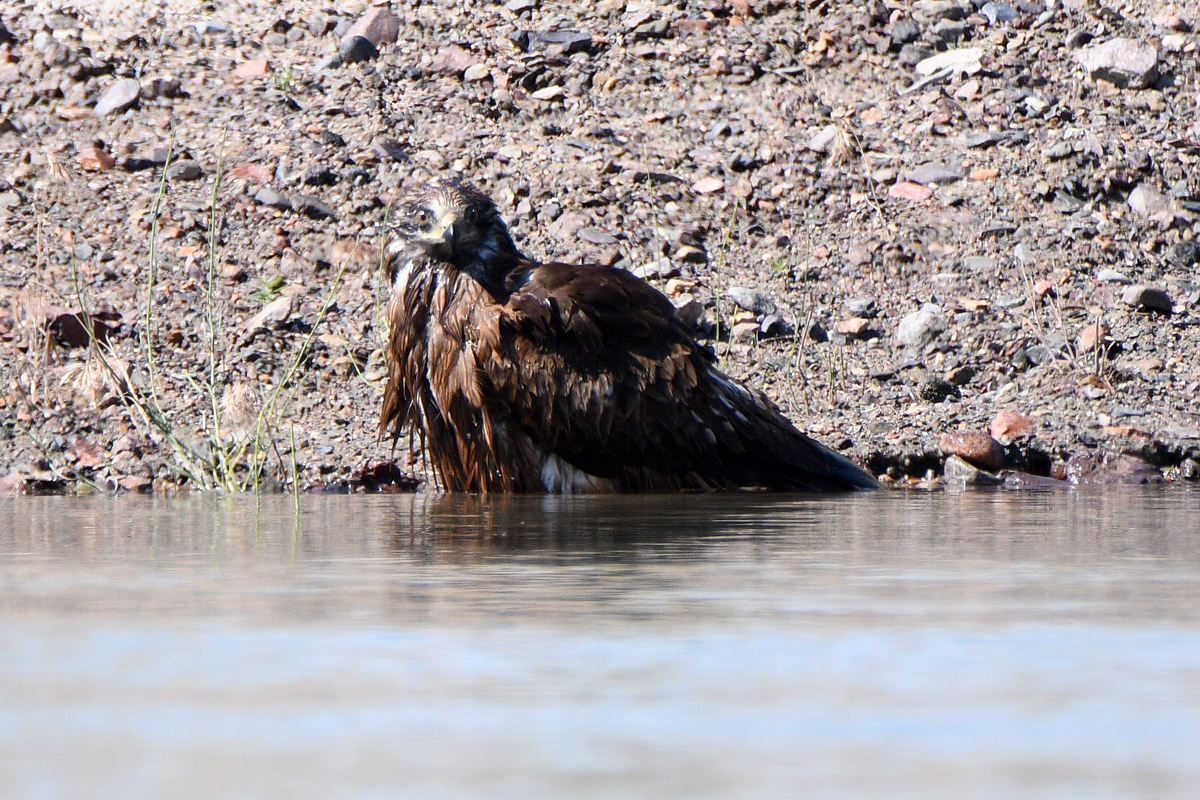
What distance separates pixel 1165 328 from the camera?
7.94 m

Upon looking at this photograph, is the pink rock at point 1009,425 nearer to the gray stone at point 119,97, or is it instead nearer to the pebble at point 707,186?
the pebble at point 707,186

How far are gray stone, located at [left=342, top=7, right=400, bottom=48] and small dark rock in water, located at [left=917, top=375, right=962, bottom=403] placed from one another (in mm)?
4804

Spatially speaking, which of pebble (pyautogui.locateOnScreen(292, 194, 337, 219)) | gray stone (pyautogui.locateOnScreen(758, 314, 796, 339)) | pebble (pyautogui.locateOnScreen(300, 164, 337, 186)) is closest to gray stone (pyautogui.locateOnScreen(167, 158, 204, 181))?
pebble (pyautogui.locateOnScreen(300, 164, 337, 186))

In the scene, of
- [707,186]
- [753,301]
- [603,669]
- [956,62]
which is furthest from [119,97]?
[603,669]

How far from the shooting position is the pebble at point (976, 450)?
630cm

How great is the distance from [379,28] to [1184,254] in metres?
5.26

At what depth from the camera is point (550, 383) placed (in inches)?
226

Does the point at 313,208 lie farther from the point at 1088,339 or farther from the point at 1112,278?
the point at 1112,278

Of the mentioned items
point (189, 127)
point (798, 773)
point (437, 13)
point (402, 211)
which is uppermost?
point (437, 13)

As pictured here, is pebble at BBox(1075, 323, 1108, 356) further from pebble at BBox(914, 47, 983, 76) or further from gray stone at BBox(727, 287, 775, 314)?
pebble at BBox(914, 47, 983, 76)

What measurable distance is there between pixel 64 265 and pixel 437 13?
339 cm

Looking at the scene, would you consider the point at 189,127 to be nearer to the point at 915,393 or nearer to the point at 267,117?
the point at 267,117

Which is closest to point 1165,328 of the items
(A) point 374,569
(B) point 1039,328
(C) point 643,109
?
(B) point 1039,328

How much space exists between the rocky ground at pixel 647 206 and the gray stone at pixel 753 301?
11 millimetres
